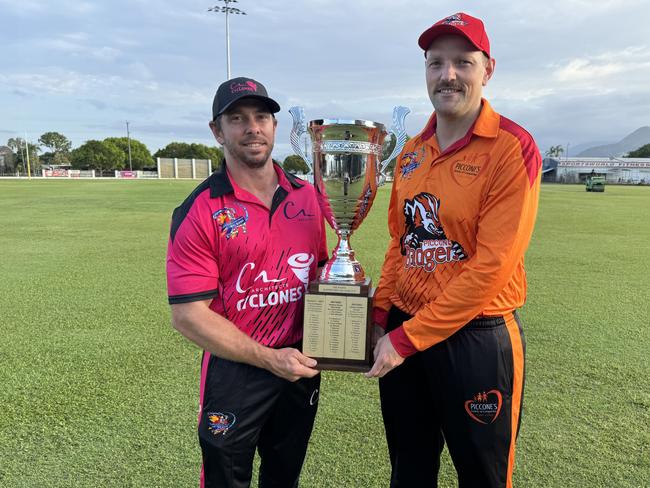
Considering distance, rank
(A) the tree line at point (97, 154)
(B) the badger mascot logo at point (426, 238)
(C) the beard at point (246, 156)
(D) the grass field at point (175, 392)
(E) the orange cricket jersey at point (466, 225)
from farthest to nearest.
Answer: (A) the tree line at point (97, 154), (D) the grass field at point (175, 392), (C) the beard at point (246, 156), (B) the badger mascot logo at point (426, 238), (E) the orange cricket jersey at point (466, 225)

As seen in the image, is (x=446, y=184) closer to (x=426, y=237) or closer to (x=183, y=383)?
(x=426, y=237)

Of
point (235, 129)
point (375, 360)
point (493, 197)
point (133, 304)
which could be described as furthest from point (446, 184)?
point (133, 304)

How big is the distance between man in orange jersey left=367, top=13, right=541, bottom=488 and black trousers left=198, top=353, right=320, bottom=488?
46cm

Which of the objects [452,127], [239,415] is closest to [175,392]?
[239,415]

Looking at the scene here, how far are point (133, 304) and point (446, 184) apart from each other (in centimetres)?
459

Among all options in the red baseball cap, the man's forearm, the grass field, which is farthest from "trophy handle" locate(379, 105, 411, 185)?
the grass field

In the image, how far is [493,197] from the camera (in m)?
1.72

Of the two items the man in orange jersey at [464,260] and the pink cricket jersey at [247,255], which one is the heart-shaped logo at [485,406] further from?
the pink cricket jersey at [247,255]

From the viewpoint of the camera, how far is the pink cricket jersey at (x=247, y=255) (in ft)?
6.14

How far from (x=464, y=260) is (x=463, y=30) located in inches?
32.5

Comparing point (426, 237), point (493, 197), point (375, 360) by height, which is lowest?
point (375, 360)

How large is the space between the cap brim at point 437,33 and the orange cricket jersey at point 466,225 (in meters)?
0.27

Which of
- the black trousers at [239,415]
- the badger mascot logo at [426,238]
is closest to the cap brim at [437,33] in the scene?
the badger mascot logo at [426,238]

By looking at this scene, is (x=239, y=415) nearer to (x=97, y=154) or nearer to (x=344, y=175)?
(x=344, y=175)
